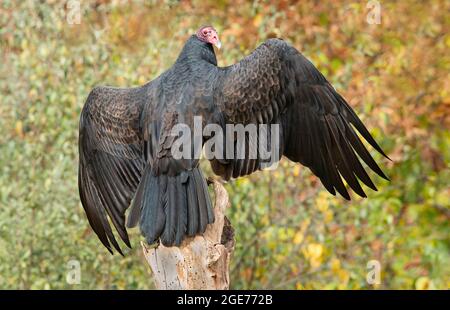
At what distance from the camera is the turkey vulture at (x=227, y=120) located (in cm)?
578

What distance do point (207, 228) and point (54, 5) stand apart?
3.78 m

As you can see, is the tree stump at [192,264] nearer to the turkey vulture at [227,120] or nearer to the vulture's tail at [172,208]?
the vulture's tail at [172,208]

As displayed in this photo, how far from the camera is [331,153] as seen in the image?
6148 mm

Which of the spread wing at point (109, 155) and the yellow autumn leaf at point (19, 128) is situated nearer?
the spread wing at point (109, 155)

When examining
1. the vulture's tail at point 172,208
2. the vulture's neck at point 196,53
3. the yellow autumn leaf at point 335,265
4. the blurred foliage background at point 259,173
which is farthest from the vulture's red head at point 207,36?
the yellow autumn leaf at point 335,265

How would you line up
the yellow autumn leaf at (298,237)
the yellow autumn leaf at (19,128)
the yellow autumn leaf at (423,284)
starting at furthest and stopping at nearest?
1. the yellow autumn leaf at (423,284)
2. the yellow autumn leaf at (298,237)
3. the yellow autumn leaf at (19,128)

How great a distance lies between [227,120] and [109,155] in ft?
3.00

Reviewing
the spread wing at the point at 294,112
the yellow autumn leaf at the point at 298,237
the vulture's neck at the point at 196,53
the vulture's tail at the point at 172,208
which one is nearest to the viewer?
the vulture's tail at the point at 172,208

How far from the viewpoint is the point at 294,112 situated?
20.2 feet

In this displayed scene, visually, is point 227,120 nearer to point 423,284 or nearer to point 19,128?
point 19,128

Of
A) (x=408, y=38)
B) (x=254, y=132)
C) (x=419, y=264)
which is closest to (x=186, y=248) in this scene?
(x=254, y=132)

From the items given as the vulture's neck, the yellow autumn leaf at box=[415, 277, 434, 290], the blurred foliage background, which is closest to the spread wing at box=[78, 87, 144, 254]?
the vulture's neck

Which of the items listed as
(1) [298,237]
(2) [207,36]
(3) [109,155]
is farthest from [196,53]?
(1) [298,237]

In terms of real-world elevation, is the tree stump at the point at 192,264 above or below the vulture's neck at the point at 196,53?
below
